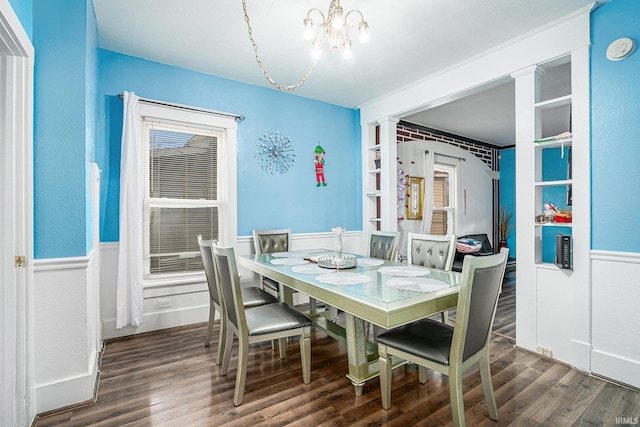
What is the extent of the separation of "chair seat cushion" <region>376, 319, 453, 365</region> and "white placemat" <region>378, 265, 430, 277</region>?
1.04 feet

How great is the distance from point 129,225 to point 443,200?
488cm

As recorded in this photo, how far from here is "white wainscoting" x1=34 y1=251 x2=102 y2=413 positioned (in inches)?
71.4

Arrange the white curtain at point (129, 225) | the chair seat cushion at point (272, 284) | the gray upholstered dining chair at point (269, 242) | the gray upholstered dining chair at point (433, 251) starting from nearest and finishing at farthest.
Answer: the gray upholstered dining chair at point (433, 251) < the white curtain at point (129, 225) < the chair seat cushion at point (272, 284) < the gray upholstered dining chair at point (269, 242)

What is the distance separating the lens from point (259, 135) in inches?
145

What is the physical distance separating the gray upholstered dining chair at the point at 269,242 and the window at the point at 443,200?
9.75 feet

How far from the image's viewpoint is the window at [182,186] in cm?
311

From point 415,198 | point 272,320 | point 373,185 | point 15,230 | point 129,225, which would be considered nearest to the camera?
point 15,230

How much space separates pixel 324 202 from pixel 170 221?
1.92m

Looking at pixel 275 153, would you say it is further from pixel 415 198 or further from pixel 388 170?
pixel 415 198

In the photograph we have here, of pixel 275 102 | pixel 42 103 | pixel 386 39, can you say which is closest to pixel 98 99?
pixel 42 103

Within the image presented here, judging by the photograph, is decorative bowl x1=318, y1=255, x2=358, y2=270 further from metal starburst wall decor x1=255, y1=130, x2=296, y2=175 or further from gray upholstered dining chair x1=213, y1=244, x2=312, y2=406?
metal starburst wall decor x1=255, y1=130, x2=296, y2=175

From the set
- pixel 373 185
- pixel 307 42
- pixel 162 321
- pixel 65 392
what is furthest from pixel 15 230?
pixel 373 185

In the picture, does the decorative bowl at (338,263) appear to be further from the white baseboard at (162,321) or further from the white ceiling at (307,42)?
the white ceiling at (307,42)
